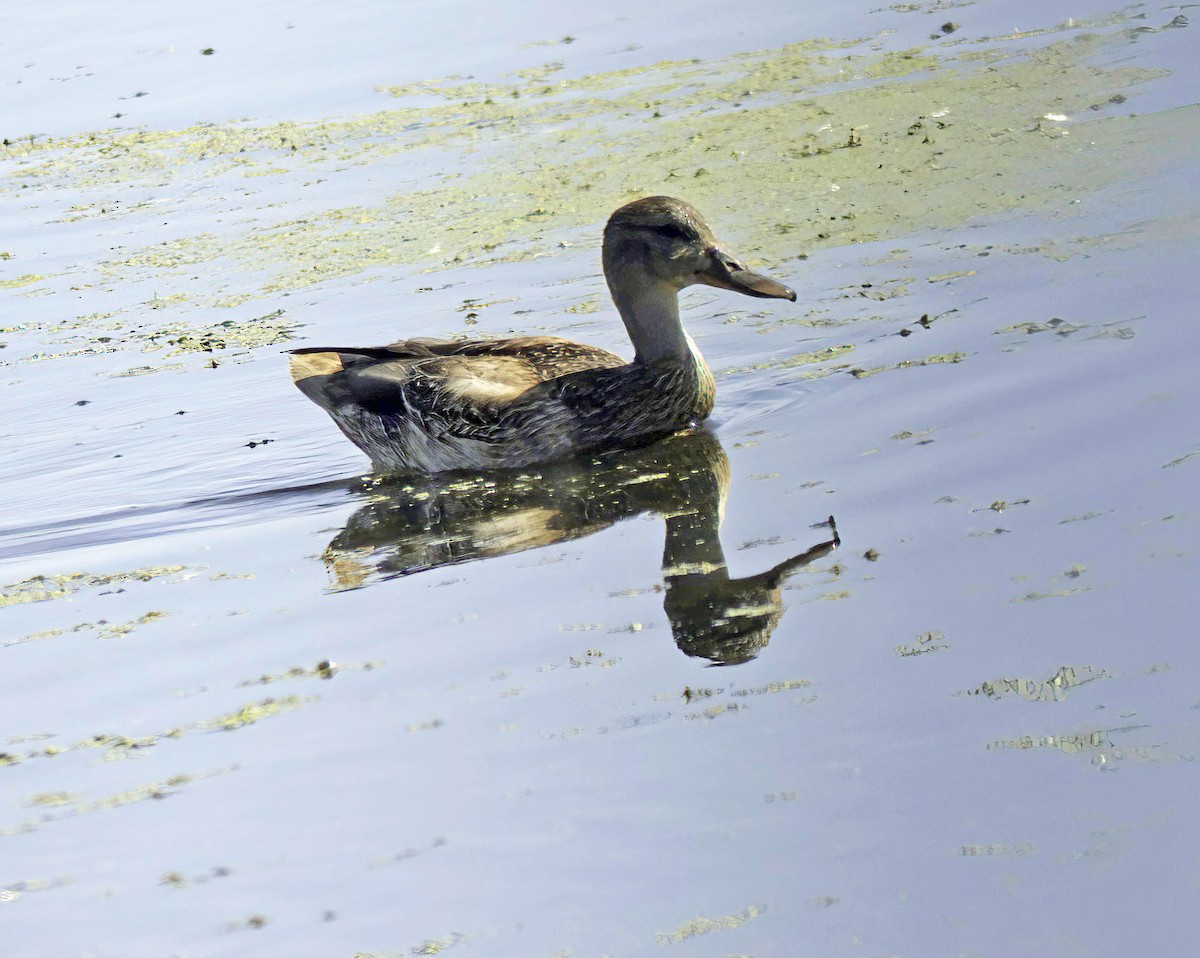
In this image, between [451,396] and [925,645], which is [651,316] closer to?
[451,396]

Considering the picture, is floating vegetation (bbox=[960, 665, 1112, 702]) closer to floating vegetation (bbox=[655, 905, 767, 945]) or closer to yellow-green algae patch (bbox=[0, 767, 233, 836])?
floating vegetation (bbox=[655, 905, 767, 945])

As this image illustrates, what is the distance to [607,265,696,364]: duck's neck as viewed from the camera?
737cm

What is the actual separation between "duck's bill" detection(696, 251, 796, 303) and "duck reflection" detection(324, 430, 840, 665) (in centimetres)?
73

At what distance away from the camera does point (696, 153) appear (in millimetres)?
11531

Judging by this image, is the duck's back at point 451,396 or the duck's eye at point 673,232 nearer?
the duck's back at point 451,396

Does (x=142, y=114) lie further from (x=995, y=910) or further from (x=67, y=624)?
(x=995, y=910)

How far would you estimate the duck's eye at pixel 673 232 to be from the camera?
23.9ft

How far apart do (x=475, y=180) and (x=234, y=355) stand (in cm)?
343

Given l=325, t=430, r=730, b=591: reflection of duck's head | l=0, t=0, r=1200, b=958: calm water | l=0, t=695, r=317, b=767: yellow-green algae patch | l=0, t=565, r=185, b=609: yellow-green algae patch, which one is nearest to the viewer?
l=0, t=0, r=1200, b=958: calm water

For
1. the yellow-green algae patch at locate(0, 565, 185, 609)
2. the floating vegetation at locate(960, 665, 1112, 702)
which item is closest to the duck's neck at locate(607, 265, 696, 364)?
the yellow-green algae patch at locate(0, 565, 185, 609)

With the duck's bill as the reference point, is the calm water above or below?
below

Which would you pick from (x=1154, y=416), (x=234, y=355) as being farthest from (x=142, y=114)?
(x=1154, y=416)

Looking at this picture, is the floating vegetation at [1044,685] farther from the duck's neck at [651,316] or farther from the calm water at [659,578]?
the duck's neck at [651,316]

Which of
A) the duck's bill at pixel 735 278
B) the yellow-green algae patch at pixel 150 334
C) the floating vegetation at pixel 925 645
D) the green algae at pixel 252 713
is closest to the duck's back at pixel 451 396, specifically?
the duck's bill at pixel 735 278
